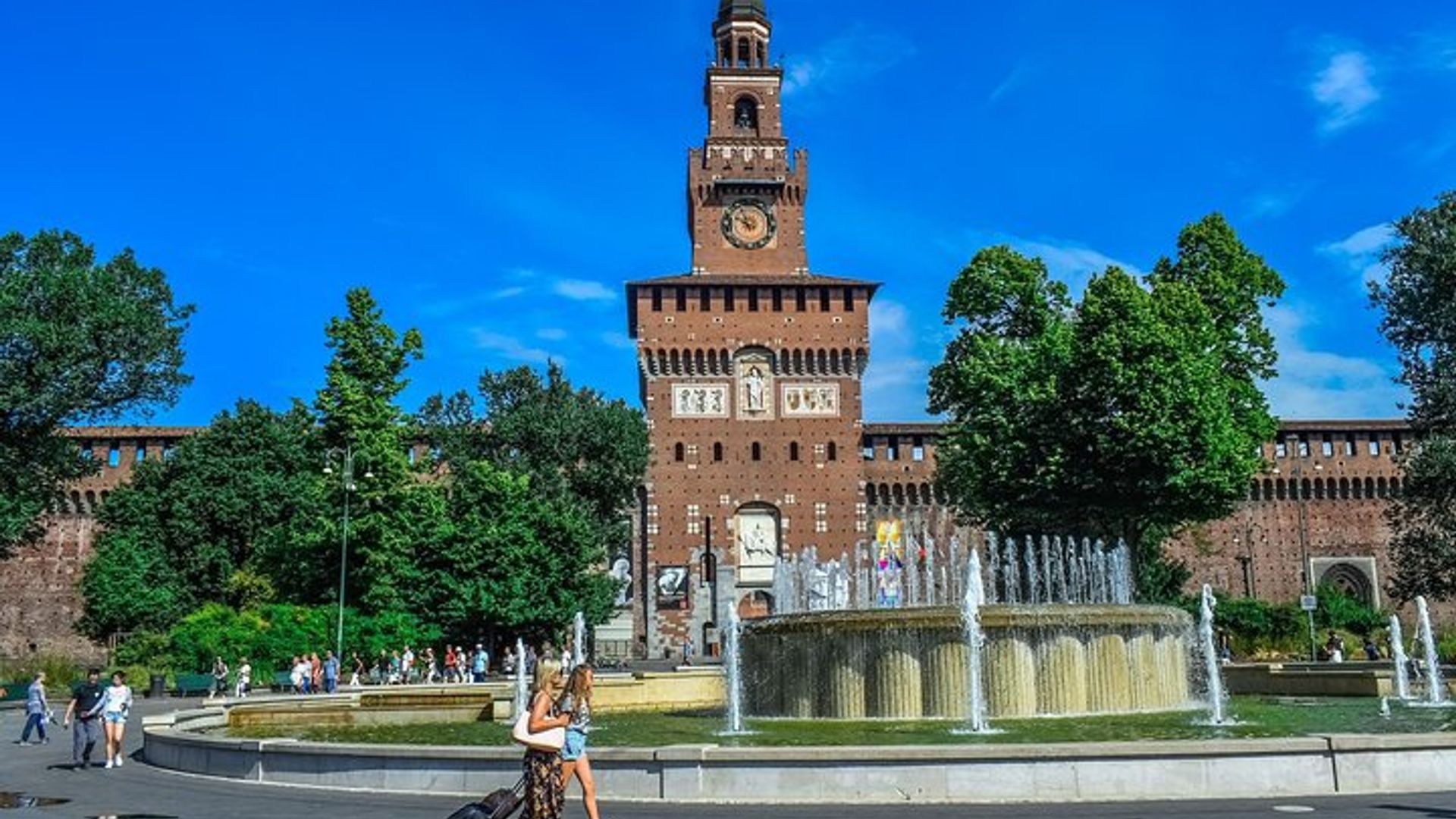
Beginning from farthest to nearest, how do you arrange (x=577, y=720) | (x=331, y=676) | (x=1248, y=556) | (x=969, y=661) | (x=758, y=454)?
(x=1248, y=556) → (x=758, y=454) → (x=331, y=676) → (x=969, y=661) → (x=577, y=720)

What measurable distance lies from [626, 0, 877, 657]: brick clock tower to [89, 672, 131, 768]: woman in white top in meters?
36.8

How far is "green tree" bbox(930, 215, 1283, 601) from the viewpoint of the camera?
27906 mm

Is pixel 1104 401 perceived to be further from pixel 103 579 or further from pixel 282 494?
pixel 103 579

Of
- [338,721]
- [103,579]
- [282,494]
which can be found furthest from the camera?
[282,494]

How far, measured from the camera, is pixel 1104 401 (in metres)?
28.5

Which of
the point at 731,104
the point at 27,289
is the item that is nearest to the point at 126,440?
the point at 27,289

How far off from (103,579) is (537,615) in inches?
559

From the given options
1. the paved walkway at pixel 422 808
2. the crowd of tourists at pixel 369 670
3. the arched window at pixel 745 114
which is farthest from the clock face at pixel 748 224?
the paved walkway at pixel 422 808

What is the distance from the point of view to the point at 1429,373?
2819 cm

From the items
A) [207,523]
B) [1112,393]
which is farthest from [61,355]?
[1112,393]

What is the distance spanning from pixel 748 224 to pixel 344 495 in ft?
84.5

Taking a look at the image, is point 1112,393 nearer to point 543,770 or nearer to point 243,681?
point 243,681

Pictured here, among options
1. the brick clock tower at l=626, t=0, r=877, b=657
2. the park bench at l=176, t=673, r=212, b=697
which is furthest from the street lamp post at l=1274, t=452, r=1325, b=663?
the park bench at l=176, t=673, r=212, b=697

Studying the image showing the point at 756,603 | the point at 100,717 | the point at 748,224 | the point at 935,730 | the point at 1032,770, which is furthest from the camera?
the point at 748,224
